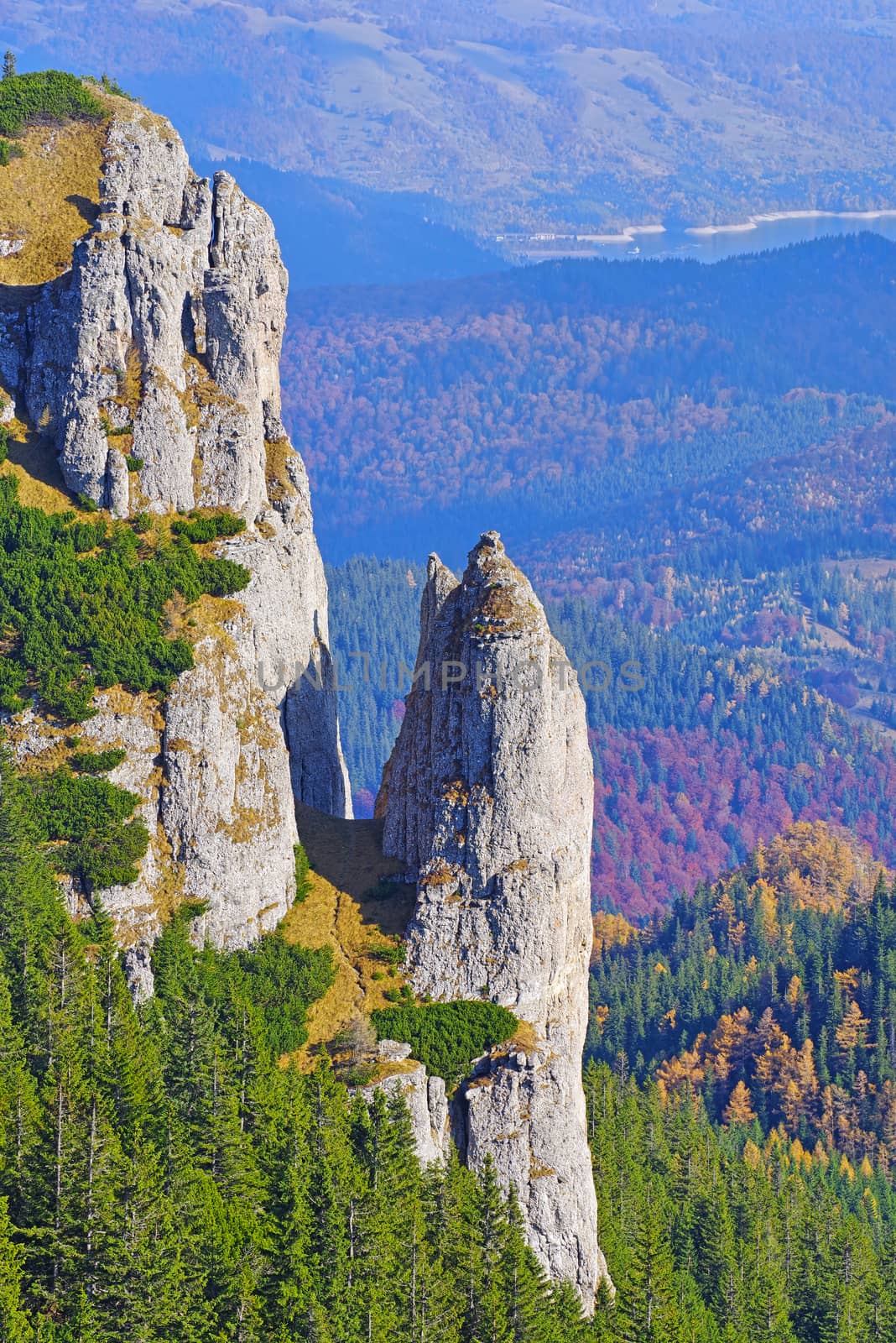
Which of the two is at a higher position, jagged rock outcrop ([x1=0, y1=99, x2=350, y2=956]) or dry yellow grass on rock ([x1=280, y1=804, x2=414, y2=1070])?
jagged rock outcrop ([x1=0, y1=99, x2=350, y2=956])

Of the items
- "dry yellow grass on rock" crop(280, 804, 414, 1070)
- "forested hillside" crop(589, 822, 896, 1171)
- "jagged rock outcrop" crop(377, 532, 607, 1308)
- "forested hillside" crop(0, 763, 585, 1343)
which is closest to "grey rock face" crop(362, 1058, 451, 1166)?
"jagged rock outcrop" crop(377, 532, 607, 1308)

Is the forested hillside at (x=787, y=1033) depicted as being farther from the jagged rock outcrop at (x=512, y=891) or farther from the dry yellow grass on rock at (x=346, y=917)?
the jagged rock outcrop at (x=512, y=891)

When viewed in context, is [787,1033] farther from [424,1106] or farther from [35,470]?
[35,470]

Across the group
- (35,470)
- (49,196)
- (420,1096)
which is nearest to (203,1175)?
(420,1096)

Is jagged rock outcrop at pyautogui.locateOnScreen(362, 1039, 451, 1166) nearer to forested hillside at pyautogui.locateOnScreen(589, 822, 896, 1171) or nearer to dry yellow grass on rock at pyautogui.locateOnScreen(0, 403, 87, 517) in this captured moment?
dry yellow grass on rock at pyautogui.locateOnScreen(0, 403, 87, 517)

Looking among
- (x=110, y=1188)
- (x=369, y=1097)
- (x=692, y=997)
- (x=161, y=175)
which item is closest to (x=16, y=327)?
(x=161, y=175)

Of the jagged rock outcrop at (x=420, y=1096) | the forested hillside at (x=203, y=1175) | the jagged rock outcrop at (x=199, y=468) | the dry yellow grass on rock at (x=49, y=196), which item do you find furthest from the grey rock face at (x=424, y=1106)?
the dry yellow grass on rock at (x=49, y=196)
